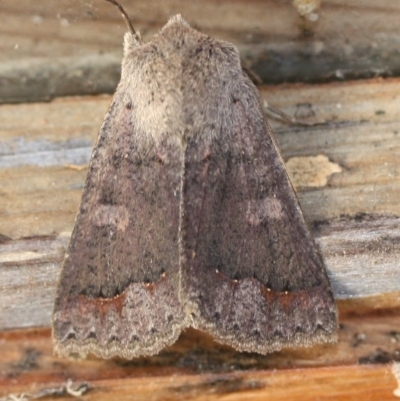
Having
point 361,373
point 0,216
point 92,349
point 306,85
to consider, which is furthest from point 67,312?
point 306,85

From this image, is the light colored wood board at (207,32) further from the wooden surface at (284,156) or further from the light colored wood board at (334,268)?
the light colored wood board at (334,268)

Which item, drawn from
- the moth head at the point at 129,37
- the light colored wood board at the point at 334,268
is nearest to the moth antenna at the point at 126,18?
the moth head at the point at 129,37

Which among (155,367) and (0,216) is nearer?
(155,367)

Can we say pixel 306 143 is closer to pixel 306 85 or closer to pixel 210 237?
pixel 306 85

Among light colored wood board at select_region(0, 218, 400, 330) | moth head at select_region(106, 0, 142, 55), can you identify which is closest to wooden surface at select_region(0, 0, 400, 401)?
light colored wood board at select_region(0, 218, 400, 330)

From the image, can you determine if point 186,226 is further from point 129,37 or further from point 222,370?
point 129,37

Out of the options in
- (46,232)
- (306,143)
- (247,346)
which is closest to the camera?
(247,346)

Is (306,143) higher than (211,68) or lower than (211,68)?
lower

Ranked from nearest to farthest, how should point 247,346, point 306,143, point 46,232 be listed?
point 247,346, point 46,232, point 306,143
